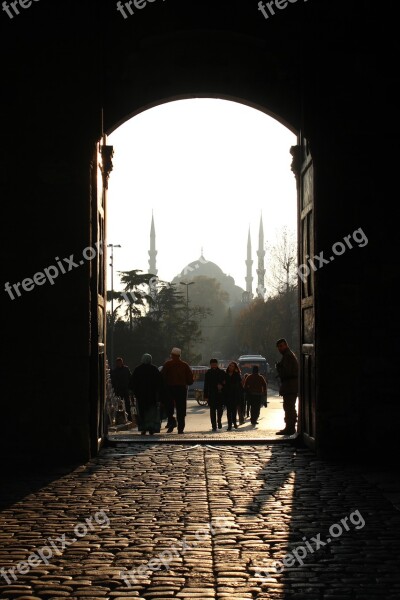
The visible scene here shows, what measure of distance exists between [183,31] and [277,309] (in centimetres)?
5773

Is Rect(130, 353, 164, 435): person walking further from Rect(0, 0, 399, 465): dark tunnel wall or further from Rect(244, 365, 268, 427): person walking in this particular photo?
Rect(244, 365, 268, 427): person walking

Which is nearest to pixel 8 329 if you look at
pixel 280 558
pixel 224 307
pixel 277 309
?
pixel 280 558

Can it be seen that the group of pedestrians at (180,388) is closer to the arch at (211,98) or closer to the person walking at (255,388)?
the person walking at (255,388)

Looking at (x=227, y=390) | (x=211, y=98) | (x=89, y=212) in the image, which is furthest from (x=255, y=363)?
(x=89, y=212)

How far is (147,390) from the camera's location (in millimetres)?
15797

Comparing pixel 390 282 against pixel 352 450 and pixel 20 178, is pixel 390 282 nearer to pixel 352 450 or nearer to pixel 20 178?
pixel 352 450

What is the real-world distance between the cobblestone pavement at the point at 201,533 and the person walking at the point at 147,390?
5.23m

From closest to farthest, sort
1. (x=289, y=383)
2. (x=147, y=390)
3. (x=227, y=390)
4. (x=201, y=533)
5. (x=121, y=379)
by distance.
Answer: (x=201, y=533) < (x=289, y=383) < (x=147, y=390) < (x=227, y=390) < (x=121, y=379)

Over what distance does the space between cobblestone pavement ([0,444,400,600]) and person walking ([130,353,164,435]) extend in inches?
206

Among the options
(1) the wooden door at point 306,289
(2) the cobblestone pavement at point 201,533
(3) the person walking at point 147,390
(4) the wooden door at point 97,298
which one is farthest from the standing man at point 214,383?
(2) the cobblestone pavement at point 201,533

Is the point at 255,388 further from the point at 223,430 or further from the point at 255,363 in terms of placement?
the point at 255,363

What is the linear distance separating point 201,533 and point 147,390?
9149mm

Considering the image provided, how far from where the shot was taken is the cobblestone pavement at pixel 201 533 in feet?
17.5

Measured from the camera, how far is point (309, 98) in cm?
1155
